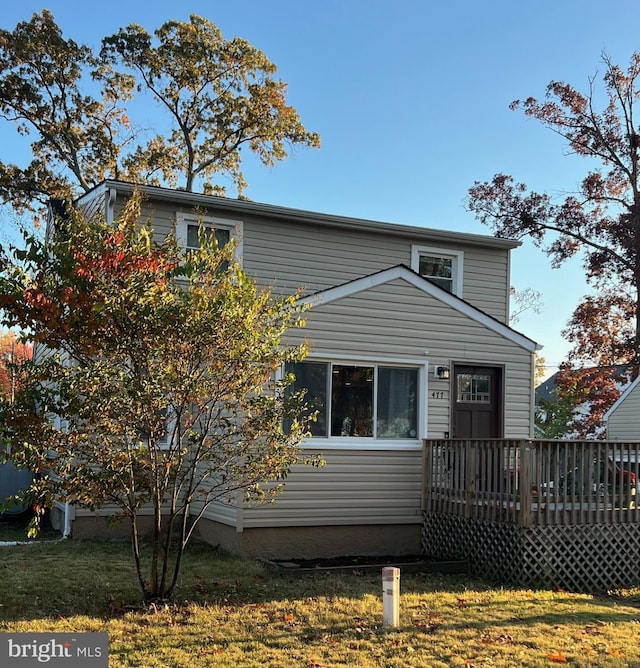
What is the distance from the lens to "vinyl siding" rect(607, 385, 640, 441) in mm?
28828

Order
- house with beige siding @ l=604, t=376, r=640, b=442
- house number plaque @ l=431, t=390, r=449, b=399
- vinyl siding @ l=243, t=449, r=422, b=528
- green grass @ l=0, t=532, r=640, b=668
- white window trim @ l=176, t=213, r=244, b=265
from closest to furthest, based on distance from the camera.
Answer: green grass @ l=0, t=532, r=640, b=668 < vinyl siding @ l=243, t=449, r=422, b=528 < house number plaque @ l=431, t=390, r=449, b=399 < white window trim @ l=176, t=213, r=244, b=265 < house with beige siding @ l=604, t=376, r=640, b=442

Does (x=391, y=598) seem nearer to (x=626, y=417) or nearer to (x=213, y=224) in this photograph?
(x=213, y=224)

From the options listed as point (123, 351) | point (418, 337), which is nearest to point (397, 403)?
point (418, 337)

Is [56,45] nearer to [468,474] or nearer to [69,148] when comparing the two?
[69,148]

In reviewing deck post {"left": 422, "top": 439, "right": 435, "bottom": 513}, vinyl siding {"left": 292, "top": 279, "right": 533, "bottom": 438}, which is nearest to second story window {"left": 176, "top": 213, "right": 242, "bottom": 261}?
vinyl siding {"left": 292, "top": 279, "right": 533, "bottom": 438}

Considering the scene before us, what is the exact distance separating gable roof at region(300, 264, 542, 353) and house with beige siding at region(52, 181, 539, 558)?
2cm

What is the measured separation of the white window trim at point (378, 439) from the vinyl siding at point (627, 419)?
64.1 ft

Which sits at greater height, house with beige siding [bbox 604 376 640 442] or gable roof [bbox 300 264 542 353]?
gable roof [bbox 300 264 542 353]

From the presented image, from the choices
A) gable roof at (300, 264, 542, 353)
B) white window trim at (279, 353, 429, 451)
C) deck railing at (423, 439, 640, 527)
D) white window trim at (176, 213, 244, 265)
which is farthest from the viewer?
white window trim at (176, 213, 244, 265)

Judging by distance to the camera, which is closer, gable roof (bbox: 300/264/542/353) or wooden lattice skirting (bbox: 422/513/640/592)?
wooden lattice skirting (bbox: 422/513/640/592)

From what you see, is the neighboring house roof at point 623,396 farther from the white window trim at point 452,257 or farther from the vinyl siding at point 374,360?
the vinyl siding at point 374,360

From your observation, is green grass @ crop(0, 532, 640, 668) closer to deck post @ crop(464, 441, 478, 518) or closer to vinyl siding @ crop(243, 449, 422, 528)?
deck post @ crop(464, 441, 478, 518)

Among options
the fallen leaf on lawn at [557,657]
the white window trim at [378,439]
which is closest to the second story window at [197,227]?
the white window trim at [378,439]

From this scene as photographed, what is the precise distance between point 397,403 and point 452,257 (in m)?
4.47
